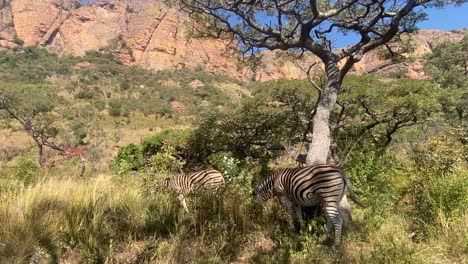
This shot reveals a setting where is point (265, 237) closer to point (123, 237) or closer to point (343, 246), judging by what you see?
point (343, 246)

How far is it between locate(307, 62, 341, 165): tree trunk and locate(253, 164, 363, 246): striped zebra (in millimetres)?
1065

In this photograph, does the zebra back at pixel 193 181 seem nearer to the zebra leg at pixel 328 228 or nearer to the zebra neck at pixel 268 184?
the zebra neck at pixel 268 184

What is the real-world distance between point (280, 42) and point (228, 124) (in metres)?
5.16

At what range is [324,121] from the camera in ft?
21.9

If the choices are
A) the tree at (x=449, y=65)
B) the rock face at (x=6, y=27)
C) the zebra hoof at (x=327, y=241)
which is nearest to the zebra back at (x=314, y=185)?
the zebra hoof at (x=327, y=241)

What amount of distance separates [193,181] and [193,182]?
0.03 metres

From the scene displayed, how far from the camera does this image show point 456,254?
4352 mm

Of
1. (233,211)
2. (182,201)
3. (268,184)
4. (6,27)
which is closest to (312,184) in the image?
(268,184)

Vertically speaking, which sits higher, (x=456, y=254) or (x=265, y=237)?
(x=456, y=254)

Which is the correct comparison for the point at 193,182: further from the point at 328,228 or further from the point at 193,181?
the point at 328,228

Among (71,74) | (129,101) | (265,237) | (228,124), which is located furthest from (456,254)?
(71,74)

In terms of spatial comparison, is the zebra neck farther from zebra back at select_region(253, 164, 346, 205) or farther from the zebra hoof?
the zebra hoof

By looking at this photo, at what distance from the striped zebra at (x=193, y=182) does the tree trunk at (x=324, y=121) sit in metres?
1.67

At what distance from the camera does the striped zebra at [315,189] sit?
4.75 m
